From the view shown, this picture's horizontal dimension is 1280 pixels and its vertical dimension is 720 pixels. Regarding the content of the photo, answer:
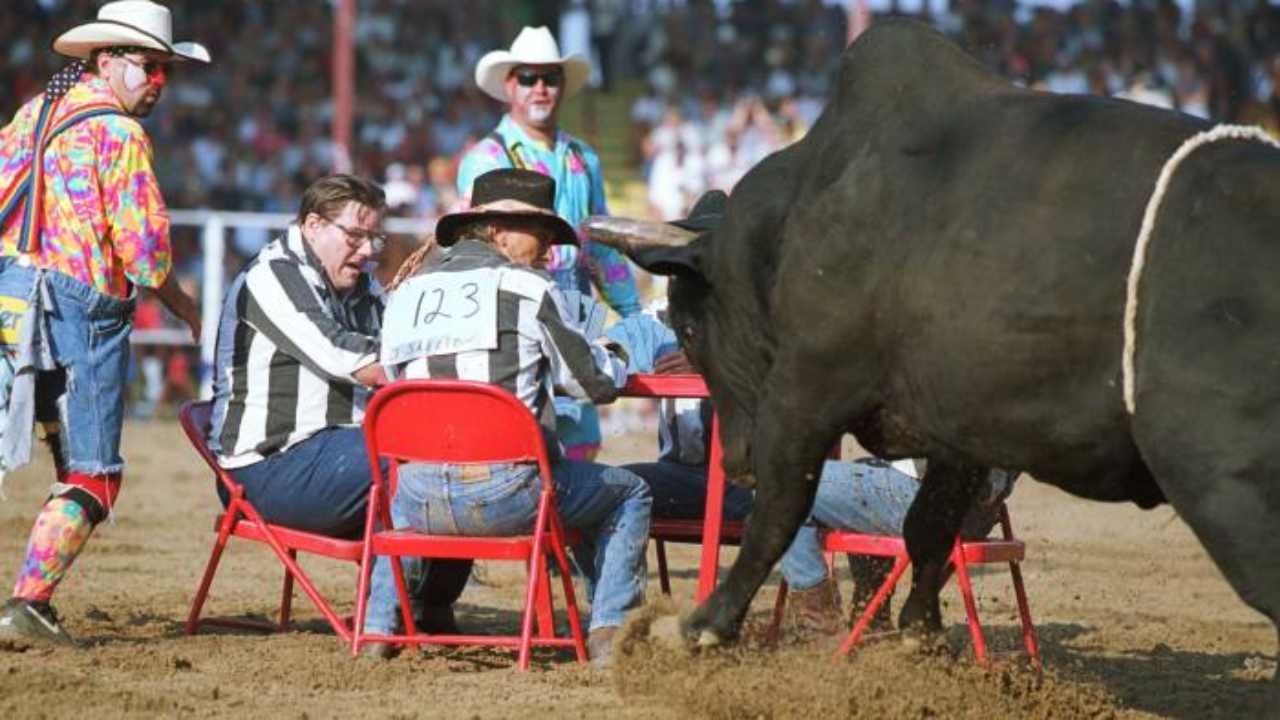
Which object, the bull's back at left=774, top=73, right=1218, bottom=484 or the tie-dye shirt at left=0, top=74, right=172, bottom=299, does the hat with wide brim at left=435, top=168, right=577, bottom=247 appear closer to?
the tie-dye shirt at left=0, top=74, right=172, bottom=299

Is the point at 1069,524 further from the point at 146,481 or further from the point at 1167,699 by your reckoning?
the point at 146,481

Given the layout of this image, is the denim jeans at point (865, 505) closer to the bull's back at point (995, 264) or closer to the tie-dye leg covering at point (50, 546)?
the bull's back at point (995, 264)

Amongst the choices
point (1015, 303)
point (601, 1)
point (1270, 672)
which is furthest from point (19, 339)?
point (601, 1)

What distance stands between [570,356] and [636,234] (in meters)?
0.47

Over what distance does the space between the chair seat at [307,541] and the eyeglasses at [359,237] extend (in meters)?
0.96

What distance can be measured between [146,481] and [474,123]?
1084 cm

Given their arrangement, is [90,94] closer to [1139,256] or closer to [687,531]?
[687,531]

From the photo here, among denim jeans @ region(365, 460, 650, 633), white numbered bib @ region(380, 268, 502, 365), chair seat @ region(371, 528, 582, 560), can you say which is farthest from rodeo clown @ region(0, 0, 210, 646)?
chair seat @ region(371, 528, 582, 560)

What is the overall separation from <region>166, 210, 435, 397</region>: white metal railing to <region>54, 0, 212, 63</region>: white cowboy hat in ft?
29.5

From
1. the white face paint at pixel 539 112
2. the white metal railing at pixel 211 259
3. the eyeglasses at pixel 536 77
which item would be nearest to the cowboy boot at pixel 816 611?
the white face paint at pixel 539 112

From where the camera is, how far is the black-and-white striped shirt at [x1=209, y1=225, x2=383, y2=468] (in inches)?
250

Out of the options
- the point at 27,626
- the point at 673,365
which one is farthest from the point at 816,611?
the point at 27,626

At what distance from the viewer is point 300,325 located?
6.34m

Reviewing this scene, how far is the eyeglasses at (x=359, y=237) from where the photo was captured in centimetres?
655
